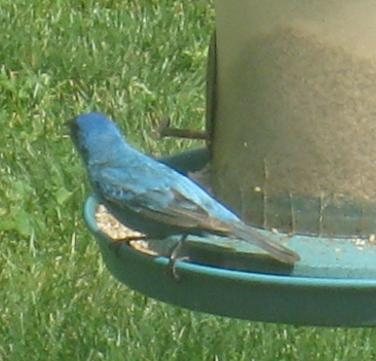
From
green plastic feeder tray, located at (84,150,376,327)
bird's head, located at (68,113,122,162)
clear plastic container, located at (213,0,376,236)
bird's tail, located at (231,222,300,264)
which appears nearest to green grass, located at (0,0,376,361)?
bird's head, located at (68,113,122,162)

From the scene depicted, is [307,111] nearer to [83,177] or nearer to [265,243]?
[265,243]

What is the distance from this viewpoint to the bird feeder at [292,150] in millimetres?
2520

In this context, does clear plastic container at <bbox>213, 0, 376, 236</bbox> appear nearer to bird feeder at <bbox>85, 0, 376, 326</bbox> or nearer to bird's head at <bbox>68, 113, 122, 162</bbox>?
bird feeder at <bbox>85, 0, 376, 326</bbox>

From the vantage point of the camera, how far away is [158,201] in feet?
8.58

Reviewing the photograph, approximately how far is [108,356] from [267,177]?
1.15m

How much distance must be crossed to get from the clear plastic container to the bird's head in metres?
0.26

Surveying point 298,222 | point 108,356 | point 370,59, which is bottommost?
point 108,356

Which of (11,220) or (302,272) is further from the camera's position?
(11,220)

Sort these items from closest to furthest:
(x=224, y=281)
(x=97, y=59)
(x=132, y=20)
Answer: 1. (x=224, y=281)
2. (x=97, y=59)
3. (x=132, y=20)

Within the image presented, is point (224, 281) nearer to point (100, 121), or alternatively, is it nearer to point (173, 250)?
point (173, 250)

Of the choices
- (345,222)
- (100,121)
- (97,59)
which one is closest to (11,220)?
(97,59)

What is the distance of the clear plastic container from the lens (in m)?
2.66

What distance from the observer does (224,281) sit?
2.40 meters

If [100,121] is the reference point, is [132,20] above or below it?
below
